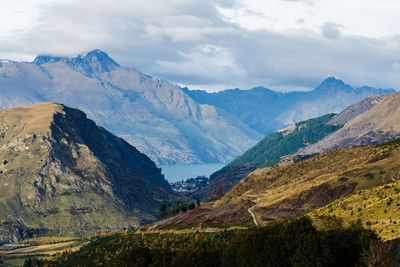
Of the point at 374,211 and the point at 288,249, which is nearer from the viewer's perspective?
the point at 288,249

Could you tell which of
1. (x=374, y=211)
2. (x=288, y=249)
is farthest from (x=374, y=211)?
(x=288, y=249)

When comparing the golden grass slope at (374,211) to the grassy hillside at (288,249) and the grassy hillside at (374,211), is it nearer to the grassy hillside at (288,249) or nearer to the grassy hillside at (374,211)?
the grassy hillside at (374,211)

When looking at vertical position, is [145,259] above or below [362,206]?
below

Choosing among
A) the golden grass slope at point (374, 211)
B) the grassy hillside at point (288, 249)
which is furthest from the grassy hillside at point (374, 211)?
the grassy hillside at point (288, 249)

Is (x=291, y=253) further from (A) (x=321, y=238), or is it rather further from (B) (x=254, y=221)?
(B) (x=254, y=221)

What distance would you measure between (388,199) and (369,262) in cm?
3203

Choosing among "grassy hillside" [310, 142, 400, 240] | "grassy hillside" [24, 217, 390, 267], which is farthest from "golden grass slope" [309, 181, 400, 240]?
"grassy hillside" [24, 217, 390, 267]

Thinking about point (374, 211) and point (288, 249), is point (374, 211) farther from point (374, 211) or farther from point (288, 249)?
point (288, 249)

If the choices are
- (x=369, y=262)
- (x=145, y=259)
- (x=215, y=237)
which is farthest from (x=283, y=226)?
(x=215, y=237)

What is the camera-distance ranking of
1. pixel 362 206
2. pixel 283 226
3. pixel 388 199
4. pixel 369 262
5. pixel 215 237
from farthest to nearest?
pixel 215 237 → pixel 362 206 → pixel 388 199 → pixel 283 226 → pixel 369 262

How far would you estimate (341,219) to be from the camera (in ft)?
404

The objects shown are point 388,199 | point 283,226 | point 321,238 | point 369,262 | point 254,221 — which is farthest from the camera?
point 254,221

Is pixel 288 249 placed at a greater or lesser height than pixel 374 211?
lesser

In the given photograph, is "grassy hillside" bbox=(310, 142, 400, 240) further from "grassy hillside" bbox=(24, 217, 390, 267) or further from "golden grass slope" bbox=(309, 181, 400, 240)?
"grassy hillside" bbox=(24, 217, 390, 267)
